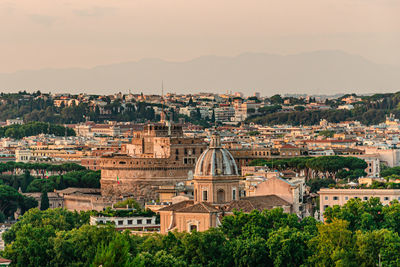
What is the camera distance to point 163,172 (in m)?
121

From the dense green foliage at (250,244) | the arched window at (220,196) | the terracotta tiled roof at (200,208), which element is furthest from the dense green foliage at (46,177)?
the dense green foliage at (250,244)

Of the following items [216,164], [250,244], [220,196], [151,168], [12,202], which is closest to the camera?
[250,244]

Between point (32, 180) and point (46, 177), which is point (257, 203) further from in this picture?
point (46, 177)

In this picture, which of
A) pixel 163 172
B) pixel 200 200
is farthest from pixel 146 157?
pixel 200 200

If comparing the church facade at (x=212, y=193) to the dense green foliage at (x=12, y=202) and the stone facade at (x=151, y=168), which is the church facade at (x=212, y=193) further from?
the stone facade at (x=151, y=168)

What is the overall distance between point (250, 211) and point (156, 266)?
12928mm

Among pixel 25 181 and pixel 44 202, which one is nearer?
pixel 44 202

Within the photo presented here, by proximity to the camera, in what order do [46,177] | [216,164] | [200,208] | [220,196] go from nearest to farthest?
[200,208], [216,164], [220,196], [46,177]

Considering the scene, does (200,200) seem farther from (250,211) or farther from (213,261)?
(213,261)

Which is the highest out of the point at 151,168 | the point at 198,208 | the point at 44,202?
the point at 198,208

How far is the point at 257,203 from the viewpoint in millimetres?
76000

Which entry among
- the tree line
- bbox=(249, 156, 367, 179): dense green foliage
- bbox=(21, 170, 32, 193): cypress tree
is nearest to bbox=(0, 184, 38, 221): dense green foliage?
the tree line

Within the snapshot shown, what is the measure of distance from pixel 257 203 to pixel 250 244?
452 inches

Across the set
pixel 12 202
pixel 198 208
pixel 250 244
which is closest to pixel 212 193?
pixel 198 208
